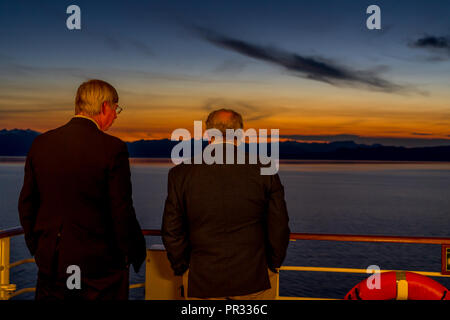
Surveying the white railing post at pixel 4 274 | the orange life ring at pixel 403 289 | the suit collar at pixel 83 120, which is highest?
the suit collar at pixel 83 120

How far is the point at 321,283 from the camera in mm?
23297

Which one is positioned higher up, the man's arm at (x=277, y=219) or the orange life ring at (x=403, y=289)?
the man's arm at (x=277, y=219)

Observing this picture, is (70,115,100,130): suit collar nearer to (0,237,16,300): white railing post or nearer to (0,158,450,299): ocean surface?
(0,237,16,300): white railing post

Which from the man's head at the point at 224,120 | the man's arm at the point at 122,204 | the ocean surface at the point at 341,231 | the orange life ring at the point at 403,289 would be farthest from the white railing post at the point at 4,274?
the ocean surface at the point at 341,231

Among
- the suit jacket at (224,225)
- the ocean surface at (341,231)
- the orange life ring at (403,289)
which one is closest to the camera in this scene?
the suit jacket at (224,225)

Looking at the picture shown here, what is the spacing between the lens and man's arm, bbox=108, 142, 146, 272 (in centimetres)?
141

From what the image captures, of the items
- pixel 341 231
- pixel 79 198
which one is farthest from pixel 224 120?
pixel 341 231

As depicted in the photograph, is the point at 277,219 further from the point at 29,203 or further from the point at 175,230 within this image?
the point at 29,203

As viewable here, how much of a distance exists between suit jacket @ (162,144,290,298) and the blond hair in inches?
14.4

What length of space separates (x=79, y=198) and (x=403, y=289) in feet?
6.29

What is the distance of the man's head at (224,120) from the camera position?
1.60 meters

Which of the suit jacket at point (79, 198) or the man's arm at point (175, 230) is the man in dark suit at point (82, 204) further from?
the man's arm at point (175, 230)
